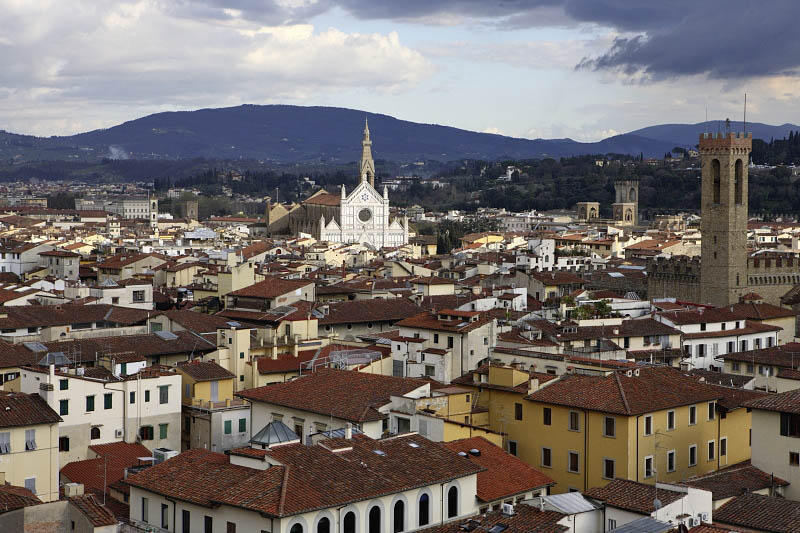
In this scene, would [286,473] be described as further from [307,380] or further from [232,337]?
[232,337]

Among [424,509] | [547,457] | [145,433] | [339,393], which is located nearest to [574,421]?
[547,457]

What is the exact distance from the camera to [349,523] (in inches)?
749

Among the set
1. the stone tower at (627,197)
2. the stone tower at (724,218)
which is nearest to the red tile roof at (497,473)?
the stone tower at (724,218)

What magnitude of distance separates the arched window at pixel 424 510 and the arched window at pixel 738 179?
46.4m

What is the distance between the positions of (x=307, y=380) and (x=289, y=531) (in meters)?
10.8

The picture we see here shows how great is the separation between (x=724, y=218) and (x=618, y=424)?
4007cm

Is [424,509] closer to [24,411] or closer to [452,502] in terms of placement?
[452,502]

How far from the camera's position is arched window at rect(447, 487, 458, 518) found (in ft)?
68.4

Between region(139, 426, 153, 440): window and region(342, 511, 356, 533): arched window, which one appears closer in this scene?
region(342, 511, 356, 533): arched window

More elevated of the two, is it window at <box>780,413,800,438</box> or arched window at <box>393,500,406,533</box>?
window at <box>780,413,800,438</box>

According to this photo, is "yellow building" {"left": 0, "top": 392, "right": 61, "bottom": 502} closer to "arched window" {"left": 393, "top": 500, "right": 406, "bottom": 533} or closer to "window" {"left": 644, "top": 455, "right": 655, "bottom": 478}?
"arched window" {"left": 393, "top": 500, "right": 406, "bottom": 533}

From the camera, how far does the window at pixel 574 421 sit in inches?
1014

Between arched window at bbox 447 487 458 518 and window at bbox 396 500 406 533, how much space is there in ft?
3.81

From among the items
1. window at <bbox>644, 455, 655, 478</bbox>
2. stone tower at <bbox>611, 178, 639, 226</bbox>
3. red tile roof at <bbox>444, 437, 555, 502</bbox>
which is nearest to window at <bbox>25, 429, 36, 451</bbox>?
red tile roof at <bbox>444, 437, 555, 502</bbox>
